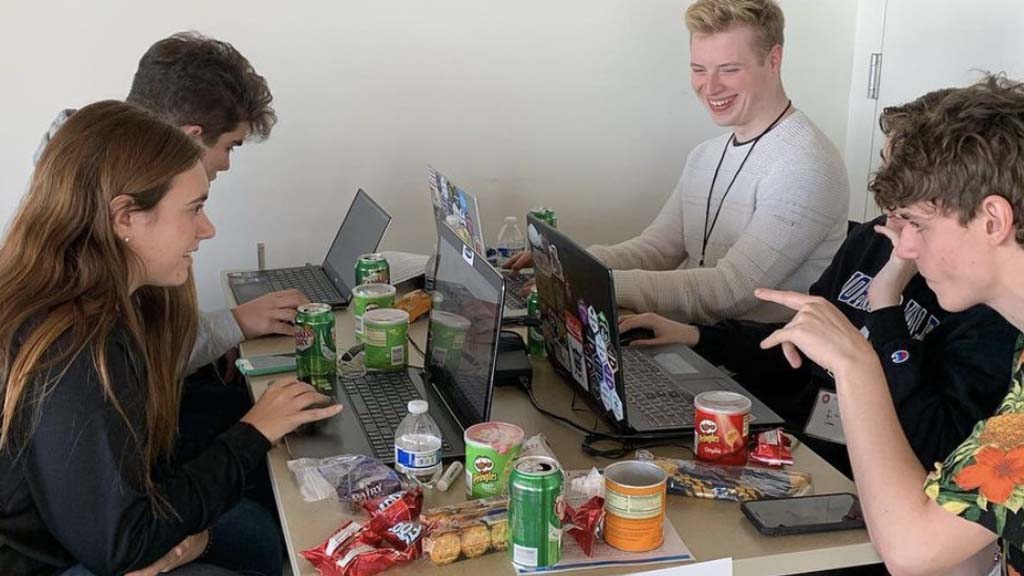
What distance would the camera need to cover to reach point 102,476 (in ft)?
4.11

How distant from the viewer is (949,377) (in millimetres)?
1430

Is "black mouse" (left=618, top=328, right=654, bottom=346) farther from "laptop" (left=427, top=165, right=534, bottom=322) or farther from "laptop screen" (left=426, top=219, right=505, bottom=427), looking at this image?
"laptop screen" (left=426, top=219, right=505, bottom=427)

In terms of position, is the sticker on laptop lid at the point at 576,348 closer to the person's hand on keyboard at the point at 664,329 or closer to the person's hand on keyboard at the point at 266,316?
the person's hand on keyboard at the point at 664,329

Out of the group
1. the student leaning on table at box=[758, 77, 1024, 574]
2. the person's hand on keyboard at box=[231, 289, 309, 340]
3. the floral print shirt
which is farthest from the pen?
the person's hand on keyboard at box=[231, 289, 309, 340]

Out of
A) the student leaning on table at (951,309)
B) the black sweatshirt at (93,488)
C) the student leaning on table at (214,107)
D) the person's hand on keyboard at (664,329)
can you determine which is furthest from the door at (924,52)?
the black sweatshirt at (93,488)

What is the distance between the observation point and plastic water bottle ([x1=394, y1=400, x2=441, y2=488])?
1.33m

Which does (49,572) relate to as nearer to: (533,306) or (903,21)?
(533,306)

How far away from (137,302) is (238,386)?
2.40 feet

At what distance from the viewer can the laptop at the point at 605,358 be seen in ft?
4.75

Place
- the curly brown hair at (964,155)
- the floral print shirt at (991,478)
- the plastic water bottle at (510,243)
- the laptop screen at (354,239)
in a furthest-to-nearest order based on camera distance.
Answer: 1. the plastic water bottle at (510,243)
2. the laptop screen at (354,239)
3. the curly brown hair at (964,155)
4. the floral print shirt at (991,478)

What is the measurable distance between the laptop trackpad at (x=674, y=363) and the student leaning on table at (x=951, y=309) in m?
0.46

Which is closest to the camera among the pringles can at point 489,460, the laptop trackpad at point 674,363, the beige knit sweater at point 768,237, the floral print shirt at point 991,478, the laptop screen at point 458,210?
the floral print shirt at point 991,478

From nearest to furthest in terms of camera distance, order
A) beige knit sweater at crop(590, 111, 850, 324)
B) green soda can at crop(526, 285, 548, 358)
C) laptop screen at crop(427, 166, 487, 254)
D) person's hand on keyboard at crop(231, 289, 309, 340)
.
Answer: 1. laptop screen at crop(427, 166, 487, 254)
2. green soda can at crop(526, 285, 548, 358)
3. person's hand on keyboard at crop(231, 289, 309, 340)
4. beige knit sweater at crop(590, 111, 850, 324)

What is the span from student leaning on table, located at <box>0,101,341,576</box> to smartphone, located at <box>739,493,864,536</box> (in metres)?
0.64
